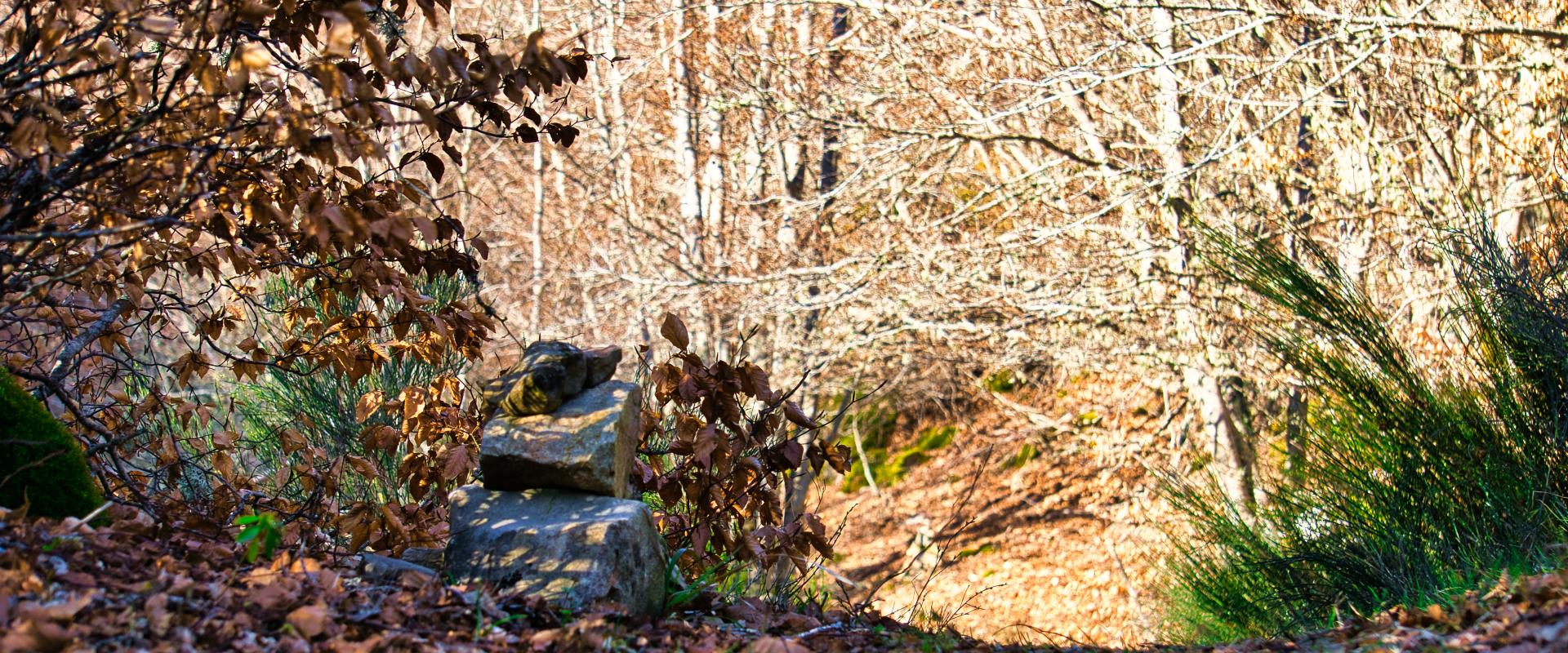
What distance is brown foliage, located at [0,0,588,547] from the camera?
110 inches

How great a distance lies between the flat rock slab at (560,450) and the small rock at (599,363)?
149 mm

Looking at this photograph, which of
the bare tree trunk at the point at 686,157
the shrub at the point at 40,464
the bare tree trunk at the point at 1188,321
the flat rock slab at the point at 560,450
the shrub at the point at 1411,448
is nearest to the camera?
the shrub at the point at 40,464

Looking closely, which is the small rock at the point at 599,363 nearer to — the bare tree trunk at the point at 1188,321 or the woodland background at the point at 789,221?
the woodland background at the point at 789,221

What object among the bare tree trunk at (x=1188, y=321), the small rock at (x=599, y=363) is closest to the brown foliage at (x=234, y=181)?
the small rock at (x=599, y=363)

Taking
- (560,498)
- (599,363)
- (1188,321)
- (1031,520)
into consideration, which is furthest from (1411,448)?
(1031,520)

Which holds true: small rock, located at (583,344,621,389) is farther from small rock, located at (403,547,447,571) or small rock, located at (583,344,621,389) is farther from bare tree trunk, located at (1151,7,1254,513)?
bare tree trunk, located at (1151,7,1254,513)

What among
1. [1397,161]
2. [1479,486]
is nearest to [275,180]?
[1479,486]

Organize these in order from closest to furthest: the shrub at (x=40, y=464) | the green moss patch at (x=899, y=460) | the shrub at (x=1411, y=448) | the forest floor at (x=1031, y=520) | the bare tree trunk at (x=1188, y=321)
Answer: the shrub at (x=40, y=464), the shrub at (x=1411, y=448), the bare tree trunk at (x=1188, y=321), the forest floor at (x=1031, y=520), the green moss patch at (x=899, y=460)

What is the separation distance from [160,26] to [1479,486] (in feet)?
14.1

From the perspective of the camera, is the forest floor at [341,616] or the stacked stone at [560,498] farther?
the stacked stone at [560,498]

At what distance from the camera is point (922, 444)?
14.2 meters

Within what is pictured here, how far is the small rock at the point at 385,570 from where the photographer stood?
3.35 m

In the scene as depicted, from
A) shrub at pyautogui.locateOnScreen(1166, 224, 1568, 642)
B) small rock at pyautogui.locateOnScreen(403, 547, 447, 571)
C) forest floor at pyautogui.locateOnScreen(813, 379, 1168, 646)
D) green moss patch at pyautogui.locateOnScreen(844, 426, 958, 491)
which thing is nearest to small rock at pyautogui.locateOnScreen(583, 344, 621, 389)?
small rock at pyautogui.locateOnScreen(403, 547, 447, 571)

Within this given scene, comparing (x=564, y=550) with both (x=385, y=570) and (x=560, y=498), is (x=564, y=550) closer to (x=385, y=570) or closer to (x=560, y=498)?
(x=560, y=498)
